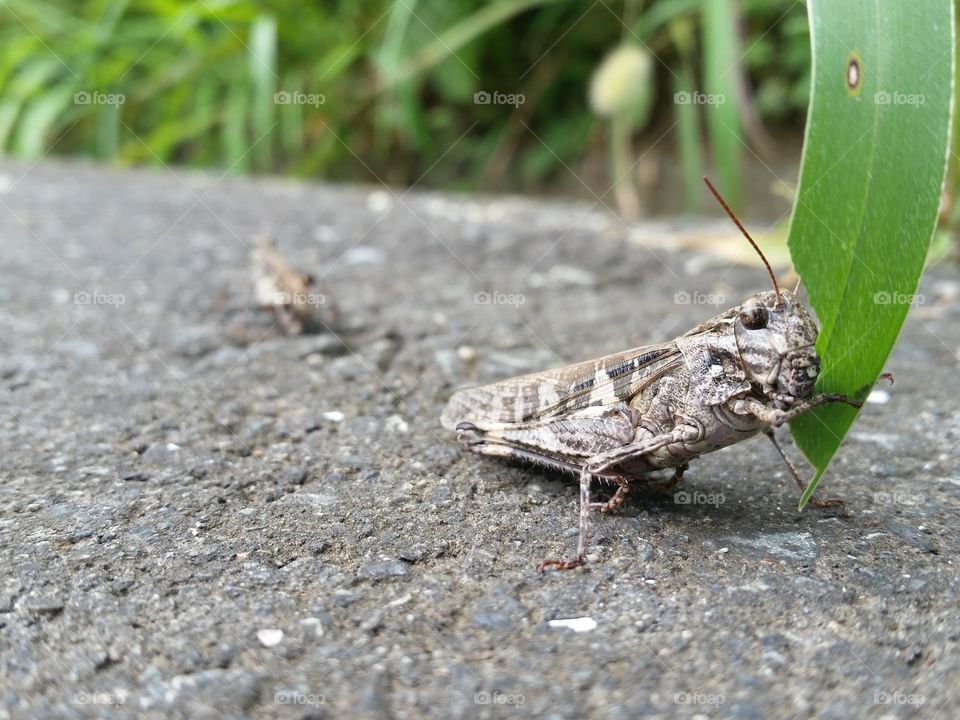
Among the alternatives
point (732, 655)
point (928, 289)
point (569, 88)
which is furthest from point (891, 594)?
point (569, 88)

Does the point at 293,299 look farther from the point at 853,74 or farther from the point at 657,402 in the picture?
the point at 853,74

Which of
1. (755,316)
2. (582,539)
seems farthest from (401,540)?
(755,316)
